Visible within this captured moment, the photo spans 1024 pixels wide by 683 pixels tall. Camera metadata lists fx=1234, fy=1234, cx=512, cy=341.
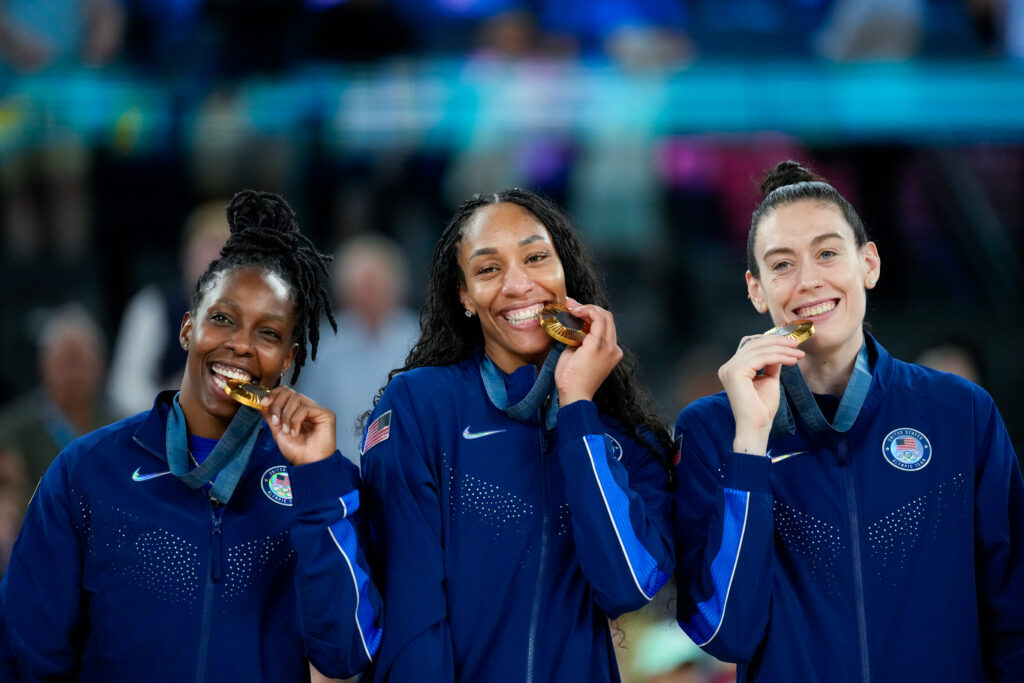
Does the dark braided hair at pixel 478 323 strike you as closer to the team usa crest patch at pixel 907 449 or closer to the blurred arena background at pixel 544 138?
the team usa crest patch at pixel 907 449

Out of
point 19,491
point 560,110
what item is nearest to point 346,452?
point 19,491

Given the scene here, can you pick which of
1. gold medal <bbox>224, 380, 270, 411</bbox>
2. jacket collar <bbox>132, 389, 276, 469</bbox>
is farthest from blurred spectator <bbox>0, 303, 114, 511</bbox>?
gold medal <bbox>224, 380, 270, 411</bbox>

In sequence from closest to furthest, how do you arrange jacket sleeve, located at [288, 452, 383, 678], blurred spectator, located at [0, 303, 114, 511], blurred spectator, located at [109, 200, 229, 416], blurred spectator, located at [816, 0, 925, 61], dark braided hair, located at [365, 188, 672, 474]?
jacket sleeve, located at [288, 452, 383, 678], dark braided hair, located at [365, 188, 672, 474], blurred spectator, located at [0, 303, 114, 511], blurred spectator, located at [109, 200, 229, 416], blurred spectator, located at [816, 0, 925, 61]

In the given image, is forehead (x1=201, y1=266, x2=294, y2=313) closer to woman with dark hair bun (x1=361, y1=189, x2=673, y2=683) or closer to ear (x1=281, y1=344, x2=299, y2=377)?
ear (x1=281, y1=344, x2=299, y2=377)

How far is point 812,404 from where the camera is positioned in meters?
2.67

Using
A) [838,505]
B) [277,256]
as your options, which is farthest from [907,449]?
[277,256]

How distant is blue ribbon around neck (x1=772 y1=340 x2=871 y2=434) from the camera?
8.70 ft

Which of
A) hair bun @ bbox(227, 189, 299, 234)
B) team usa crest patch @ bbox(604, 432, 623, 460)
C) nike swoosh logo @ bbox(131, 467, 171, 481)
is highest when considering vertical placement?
hair bun @ bbox(227, 189, 299, 234)

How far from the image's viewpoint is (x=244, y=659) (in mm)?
2527

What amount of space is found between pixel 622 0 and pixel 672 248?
1.64 meters

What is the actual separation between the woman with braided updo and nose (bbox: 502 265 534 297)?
49cm

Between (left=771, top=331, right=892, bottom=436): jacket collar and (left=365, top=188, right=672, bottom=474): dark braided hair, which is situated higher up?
(left=365, top=188, right=672, bottom=474): dark braided hair

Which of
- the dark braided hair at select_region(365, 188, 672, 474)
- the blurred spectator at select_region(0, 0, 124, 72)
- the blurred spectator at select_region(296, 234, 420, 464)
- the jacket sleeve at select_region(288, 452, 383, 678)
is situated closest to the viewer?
the jacket sleeve at select_region(288, 452, 383, 678)

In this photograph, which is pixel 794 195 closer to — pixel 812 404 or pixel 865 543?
pixel 812 404
